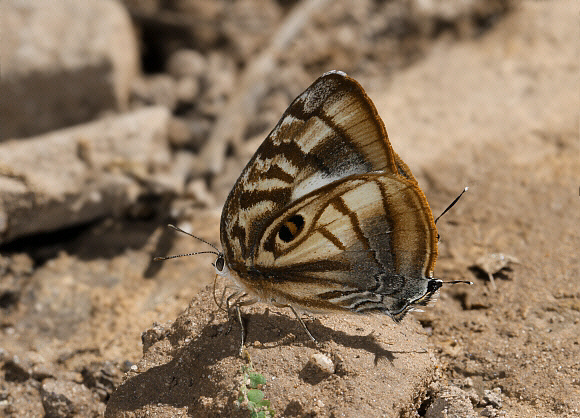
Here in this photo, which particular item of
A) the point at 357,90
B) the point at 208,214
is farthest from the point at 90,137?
the point at 357,90

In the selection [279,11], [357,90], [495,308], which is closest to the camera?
[357,90]

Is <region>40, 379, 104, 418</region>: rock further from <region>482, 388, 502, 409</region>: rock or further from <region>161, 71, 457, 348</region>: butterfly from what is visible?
<region>482, 388, 502, 409</region>: rock

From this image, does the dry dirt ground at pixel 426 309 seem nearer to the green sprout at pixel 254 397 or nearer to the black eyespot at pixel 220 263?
the green sprout at pixel 254 397

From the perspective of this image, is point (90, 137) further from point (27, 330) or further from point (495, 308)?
point (495, 308)

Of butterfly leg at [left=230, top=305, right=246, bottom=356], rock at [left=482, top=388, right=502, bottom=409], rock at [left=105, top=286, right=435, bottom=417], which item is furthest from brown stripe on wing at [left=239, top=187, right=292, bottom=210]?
rock at [left=482, top=388, right=502, bottom=409]

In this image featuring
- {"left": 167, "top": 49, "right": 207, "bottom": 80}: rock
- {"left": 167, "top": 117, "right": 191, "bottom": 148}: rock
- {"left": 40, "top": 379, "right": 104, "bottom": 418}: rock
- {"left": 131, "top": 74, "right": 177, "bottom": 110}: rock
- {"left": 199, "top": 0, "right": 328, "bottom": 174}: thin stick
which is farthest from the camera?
{"left": 167, "top": 49, "right": 207, "bottom": 80}: rock

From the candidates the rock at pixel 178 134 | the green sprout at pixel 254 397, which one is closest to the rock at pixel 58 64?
the rock at pixel 178 134
